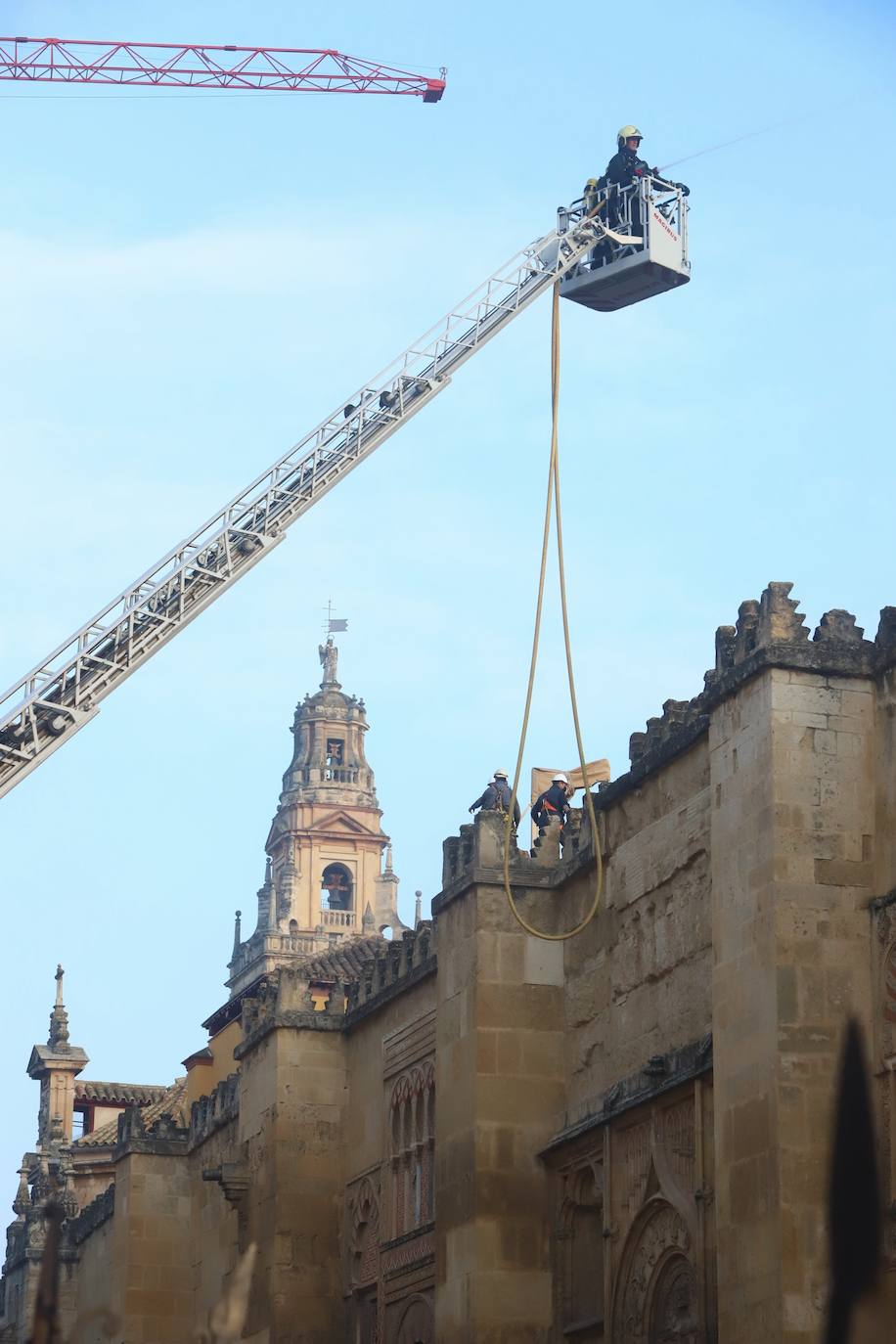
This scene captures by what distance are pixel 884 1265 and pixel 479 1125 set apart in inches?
307

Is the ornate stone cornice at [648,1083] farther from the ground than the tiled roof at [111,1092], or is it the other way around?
the tiled roof at [111,1092]

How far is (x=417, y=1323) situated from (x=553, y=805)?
6.65m

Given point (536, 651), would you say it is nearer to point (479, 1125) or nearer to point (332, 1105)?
point (479, 1125)

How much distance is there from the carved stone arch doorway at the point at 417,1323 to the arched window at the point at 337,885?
7136cm

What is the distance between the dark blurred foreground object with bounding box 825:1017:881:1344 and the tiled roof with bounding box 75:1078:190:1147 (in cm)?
3956

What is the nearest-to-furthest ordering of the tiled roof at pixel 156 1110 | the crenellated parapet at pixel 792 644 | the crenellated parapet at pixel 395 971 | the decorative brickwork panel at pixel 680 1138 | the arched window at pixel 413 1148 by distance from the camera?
the crenellated parapet at pixel 792 644, the decorative brickwork panel at pixel 680 1138, the arched window at pixel 413 1148, the crenellated parapet at pixel 395 971, the tiled roof at pixel 156 1110

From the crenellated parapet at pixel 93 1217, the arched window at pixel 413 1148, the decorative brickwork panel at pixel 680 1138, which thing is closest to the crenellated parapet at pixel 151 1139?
the crenellated parapet at pixel 93 1217

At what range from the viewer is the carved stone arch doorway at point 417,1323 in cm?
3186

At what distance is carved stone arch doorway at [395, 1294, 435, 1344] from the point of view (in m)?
31.9

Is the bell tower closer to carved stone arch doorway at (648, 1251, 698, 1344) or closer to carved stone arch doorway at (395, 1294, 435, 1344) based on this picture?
carved stone arch doorway at (395, 1294, 435, 1344)

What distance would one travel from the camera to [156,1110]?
212ft

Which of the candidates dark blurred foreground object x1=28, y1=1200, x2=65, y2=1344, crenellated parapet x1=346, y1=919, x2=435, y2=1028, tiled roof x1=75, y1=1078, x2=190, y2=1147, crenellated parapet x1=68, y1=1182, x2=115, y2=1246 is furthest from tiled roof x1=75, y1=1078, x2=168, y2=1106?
dark blurred foreground object x1=28, y1=1200, x2=65, y2=1344

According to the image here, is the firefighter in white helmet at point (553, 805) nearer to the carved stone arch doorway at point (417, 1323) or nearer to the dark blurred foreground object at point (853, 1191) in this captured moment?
the carved stone arch doorway at point (417, 1323)

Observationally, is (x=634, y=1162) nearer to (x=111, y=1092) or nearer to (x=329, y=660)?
(x=111, y=1092)
